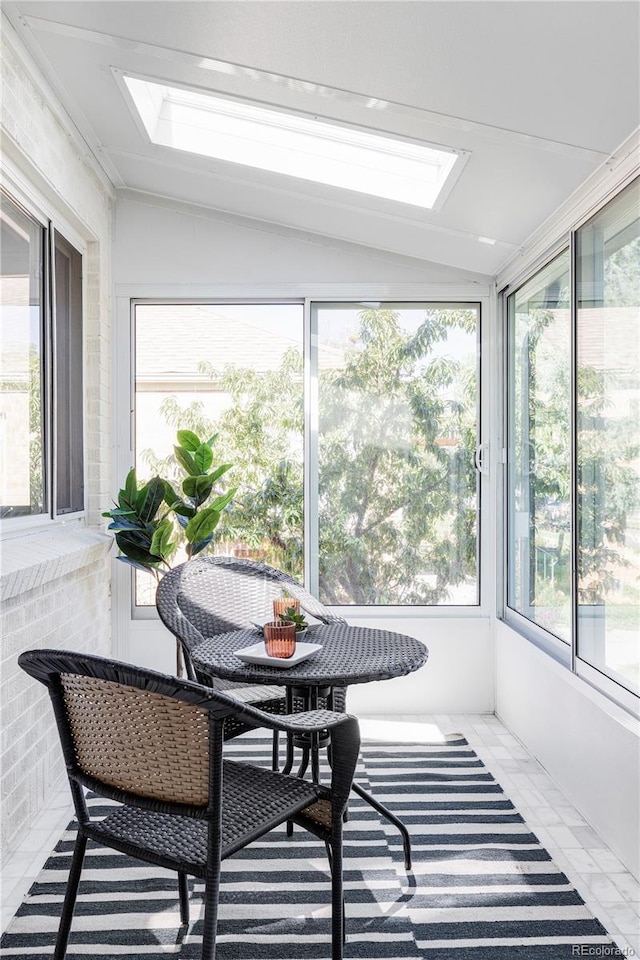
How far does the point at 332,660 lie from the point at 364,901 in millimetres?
696

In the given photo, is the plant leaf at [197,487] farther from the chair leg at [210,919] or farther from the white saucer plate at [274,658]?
the chair leg at [210,919]

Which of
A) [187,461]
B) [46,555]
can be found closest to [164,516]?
[187,461]

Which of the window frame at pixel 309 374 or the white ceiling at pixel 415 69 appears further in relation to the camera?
the window frame at pixel 309 374

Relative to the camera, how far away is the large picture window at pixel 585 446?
244 centimetres

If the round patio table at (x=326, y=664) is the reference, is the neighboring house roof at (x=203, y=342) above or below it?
above

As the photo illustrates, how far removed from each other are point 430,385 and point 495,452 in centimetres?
51

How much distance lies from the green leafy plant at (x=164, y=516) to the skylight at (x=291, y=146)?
1.31 metres

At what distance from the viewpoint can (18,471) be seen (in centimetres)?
279

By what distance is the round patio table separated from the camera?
7.03 feet

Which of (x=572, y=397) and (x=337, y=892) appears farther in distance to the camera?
(x=572, y=397)

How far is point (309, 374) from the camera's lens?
401 centimetres

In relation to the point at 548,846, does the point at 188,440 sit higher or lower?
higher

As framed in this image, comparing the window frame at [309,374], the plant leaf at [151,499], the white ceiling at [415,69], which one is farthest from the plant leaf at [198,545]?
the white ceiling at [415,69]

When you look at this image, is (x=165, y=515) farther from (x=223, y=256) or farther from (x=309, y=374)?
(x=223, y=256)
